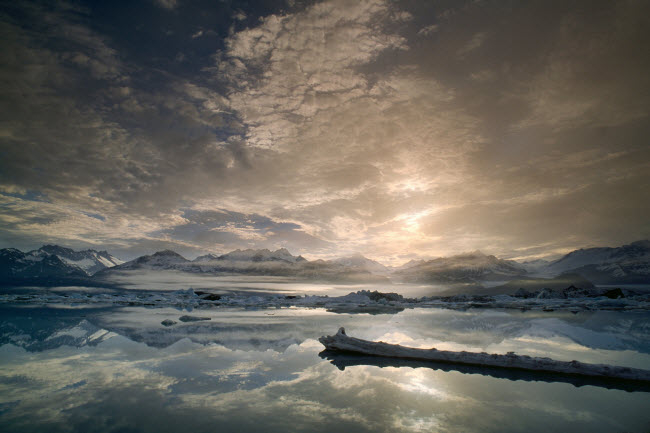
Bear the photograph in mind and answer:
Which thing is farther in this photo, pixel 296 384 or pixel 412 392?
pixel 296 384

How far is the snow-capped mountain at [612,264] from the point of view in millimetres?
147875

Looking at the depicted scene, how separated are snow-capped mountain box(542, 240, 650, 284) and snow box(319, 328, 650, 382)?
197198 mm

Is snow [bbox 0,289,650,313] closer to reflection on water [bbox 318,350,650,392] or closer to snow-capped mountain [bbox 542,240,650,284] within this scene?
reflection on water [bbox 318,350,650,392]

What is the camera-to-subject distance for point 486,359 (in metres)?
8.46

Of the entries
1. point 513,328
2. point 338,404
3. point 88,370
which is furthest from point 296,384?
point 513,328

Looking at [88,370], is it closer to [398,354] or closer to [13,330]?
[398,354]

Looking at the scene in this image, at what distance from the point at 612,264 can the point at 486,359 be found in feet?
743

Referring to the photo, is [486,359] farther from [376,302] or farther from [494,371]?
[376,302]

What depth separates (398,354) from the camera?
9.40 m

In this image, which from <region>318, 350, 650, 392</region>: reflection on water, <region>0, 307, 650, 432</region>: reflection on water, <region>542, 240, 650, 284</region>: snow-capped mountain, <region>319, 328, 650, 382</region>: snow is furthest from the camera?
<region>542, 240, 650, 284</region>: snow-capped mountain

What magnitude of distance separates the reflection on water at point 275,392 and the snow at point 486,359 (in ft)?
2.99

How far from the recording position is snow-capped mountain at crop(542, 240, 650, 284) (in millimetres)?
147875

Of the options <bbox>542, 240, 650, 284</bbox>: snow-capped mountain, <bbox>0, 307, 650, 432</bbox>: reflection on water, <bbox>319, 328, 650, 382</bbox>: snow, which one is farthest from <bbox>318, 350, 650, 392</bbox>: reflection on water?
<bbox>542, 240, 650, 284</bbox>: snow-capped mountain

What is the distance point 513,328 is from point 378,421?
1434cm
